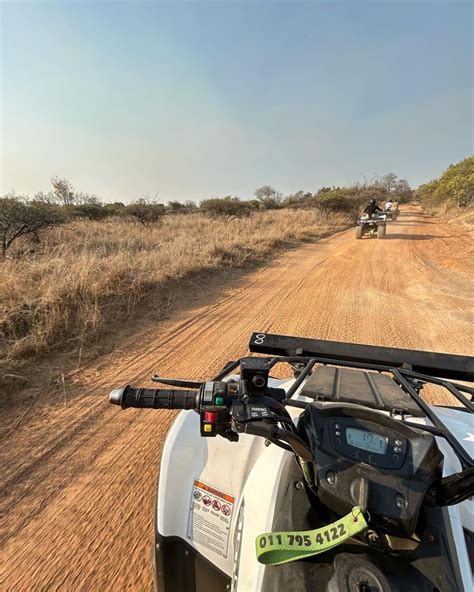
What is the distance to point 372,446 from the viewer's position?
0.80 meters

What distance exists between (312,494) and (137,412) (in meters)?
2.21

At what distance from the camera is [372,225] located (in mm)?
12352

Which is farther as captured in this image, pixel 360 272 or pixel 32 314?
pixel 360 272

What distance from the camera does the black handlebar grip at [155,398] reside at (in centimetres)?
92

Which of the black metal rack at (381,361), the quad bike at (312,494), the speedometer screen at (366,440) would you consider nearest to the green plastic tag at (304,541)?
the quad bike at (312,494)

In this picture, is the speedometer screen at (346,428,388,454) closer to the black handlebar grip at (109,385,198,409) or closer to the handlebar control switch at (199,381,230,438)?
the handlebar control switch at (199,381,230,438)

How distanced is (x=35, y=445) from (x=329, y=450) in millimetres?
2537

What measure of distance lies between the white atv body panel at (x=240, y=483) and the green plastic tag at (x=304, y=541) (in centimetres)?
24

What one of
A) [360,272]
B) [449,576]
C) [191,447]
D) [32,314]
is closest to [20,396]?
[32,314]

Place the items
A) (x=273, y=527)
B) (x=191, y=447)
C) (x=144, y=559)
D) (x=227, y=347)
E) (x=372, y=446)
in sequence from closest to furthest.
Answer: (x=372, y=446) < (x=273, y=527) < (x=191, y=447) < (x=144, y=559) < (x=227, y=347)

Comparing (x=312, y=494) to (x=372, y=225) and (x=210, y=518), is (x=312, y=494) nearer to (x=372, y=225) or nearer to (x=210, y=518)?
(x=210, y=518)

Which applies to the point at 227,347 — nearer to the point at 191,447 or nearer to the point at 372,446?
the point at 191,447

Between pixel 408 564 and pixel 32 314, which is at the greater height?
pixel 408 564

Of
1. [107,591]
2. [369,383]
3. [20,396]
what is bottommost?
[107,591]
